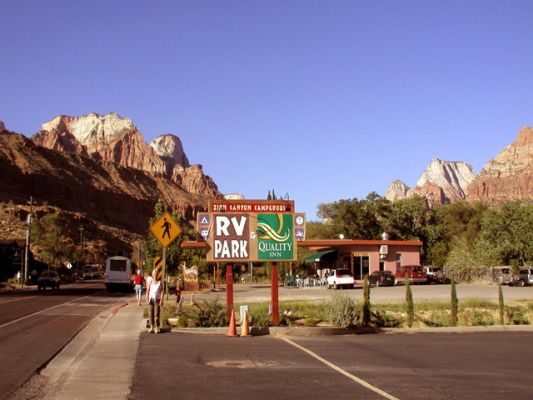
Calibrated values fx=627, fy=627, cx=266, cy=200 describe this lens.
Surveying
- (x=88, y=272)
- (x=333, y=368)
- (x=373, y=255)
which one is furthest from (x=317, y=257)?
(x=333, y=368)

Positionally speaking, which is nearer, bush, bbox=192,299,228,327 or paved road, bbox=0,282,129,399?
paved road, bbox=0,282,129,399

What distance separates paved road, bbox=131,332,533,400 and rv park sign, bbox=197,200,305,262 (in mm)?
4318

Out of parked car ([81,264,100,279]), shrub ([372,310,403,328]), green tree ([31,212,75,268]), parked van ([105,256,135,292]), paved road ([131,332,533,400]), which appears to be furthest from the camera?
parked car ([81,264,100,279])

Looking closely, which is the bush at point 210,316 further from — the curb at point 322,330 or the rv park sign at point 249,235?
the rv park sign at point 249,235

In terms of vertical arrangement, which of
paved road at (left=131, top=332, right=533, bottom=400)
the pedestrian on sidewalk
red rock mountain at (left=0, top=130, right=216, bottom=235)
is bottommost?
paved road at (left=131, top=332, right=533, bottom=400)

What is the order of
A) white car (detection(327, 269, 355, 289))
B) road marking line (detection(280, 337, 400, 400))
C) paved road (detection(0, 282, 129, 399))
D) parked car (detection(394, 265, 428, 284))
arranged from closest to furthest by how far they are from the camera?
road marking line (detection(280, 337, 400, 400)), paved road (detection(0, 282, 129, 399)), white car (detection(327, 269, 355, 289)), parked car (detection(394, 265, 428, 284))

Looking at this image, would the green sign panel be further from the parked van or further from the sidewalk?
the parked van

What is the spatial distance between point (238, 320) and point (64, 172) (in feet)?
433

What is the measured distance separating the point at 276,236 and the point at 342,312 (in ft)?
12.1

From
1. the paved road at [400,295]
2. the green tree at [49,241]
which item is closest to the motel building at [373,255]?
the paved road at [400,295]

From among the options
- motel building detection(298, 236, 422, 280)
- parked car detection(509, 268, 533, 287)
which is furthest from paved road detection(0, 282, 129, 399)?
parked car detection(509, 268, 533, 287)

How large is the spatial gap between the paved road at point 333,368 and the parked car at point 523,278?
118 feet

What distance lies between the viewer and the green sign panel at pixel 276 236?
20984 millimetres

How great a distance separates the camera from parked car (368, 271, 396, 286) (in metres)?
51.2
